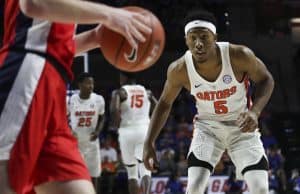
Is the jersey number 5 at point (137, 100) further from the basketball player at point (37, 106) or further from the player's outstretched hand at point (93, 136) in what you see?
the basketball player at point (37, 106)

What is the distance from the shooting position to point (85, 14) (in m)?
2.43

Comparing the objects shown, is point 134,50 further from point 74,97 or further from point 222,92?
point 74,97

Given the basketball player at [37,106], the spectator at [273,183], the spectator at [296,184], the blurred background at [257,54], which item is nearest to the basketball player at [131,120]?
the blurred background at [257,54]

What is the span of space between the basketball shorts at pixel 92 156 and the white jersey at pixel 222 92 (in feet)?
13.7

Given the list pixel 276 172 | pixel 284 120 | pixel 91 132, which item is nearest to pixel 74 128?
pixel 91 132

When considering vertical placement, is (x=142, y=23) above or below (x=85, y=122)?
above

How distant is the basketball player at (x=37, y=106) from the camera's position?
258 centimetres

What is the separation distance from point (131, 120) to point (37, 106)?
20.2 feet

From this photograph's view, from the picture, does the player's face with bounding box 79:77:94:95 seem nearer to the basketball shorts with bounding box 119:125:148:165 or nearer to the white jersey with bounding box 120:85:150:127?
the white jersey with bounding box 120:85:150:127

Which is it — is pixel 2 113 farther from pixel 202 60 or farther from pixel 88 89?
pixel 88 89

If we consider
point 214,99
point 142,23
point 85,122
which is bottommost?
point 85,122

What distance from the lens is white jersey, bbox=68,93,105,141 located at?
9156 millimetres

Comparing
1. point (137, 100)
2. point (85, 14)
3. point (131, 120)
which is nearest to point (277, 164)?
point (131, 120)

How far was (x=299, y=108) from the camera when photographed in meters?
17.5
